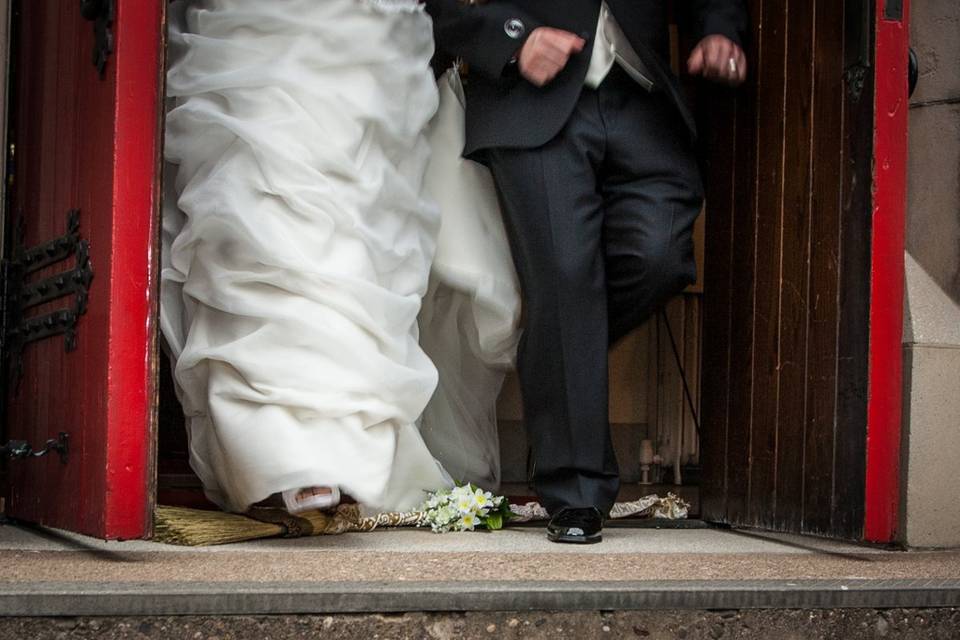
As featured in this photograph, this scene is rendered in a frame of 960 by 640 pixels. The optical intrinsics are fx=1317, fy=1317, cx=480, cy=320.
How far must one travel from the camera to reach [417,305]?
8.95ft

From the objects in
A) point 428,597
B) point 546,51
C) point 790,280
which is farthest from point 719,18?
point 428,597

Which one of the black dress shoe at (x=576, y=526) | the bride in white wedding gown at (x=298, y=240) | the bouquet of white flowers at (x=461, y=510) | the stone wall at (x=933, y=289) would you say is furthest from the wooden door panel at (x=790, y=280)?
the bride in white wedding gown at (x=298, y=240)

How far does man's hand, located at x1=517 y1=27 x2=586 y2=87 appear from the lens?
8.80ft

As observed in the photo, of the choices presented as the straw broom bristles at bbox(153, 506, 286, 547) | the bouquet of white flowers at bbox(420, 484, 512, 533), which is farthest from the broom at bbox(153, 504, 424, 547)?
the bouquet of white flowers at bbox(420, 484, 512, 533)

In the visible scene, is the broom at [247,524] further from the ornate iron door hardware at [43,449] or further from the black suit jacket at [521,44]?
the black suit jacket at [521,44]

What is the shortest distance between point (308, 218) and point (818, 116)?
1080 millimetres

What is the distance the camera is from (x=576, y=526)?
264 centimetres

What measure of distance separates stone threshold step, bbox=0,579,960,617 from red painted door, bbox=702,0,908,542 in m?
0.57

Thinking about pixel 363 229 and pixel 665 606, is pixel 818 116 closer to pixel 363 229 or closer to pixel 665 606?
pixel 363 229

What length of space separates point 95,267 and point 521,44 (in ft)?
3.25

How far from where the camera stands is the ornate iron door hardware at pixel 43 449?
7.89 feet

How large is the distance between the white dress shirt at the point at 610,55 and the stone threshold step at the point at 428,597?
1208 mm

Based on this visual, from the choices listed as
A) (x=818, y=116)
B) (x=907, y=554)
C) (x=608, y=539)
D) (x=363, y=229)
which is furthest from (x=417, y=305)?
(x=907, y=554)

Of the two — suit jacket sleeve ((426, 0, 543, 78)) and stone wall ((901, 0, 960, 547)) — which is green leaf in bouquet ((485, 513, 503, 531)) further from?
suit jacket sleeve ((426, 0, 543, 78))
